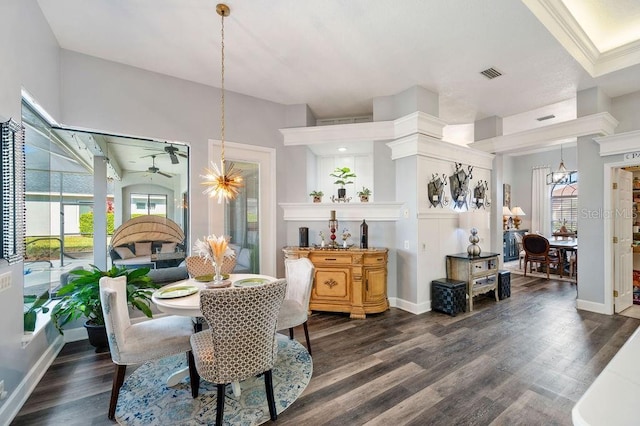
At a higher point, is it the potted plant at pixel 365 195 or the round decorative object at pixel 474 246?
the potted plant at pixel 365 195

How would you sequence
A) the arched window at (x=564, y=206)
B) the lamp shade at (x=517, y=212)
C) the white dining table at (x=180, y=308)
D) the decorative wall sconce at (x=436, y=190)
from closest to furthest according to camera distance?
the white dining table at (x=180, y=308) → the decorative wall sconce at (x=436, y=190) → the arched window at (x=564, y=206) → the lamp shade at (x=517, y=212)

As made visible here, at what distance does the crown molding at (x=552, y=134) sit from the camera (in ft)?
12.9

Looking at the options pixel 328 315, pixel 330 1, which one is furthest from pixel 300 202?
pixel 330 1

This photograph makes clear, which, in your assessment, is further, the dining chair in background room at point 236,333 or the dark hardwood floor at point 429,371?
the dark hardwood floor at point 429,371

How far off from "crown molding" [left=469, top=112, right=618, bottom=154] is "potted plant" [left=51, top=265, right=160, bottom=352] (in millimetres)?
5655

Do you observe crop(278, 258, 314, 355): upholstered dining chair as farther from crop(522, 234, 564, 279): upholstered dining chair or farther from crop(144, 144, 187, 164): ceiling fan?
crop(522, 234, 564, 279): upholstered dining chair

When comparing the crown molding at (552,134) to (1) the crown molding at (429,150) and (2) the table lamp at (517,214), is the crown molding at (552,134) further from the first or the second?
(2) the table lamp at (517,214)

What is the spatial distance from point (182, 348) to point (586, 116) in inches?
218

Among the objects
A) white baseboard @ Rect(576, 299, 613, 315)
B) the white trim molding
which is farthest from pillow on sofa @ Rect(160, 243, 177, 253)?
the white trim molding

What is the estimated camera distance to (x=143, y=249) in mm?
3766

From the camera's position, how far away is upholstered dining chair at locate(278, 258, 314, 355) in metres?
2.72

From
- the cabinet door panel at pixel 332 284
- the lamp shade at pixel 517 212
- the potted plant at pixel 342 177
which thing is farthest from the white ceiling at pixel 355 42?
the lamp shade at pixel 517 212

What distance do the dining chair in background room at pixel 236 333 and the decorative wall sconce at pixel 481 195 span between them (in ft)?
13.9

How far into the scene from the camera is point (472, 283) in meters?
4.20
